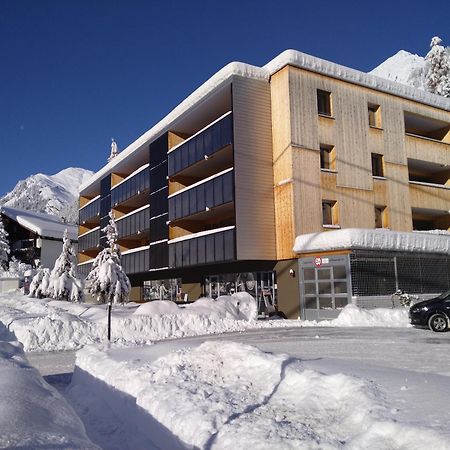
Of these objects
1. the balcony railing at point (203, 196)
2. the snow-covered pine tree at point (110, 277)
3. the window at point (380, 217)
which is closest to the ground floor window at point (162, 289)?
the balcony railing at point (203, 196)

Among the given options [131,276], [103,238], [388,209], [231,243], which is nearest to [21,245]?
[103,238]

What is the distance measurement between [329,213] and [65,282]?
2013 centimetres

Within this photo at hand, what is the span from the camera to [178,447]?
5891 mm

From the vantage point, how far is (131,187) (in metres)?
40.9

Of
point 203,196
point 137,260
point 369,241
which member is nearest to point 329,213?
point 369,241

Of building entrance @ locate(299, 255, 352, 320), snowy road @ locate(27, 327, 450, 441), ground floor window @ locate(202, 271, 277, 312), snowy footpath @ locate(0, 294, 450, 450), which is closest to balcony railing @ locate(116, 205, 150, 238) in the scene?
ground floor window @ locate(202, 271, 277, 312)

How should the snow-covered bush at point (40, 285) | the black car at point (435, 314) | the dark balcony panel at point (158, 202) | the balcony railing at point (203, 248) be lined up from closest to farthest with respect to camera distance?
1. the black car at point (435, 314)
2. the balcony railing at point (203, 248)
3. the dark balcony panel at point (158, 202)
4. the snow-covered bush at point (40, 285)

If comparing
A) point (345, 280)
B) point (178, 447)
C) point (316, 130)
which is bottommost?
point (178, 447)

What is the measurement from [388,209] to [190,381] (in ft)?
78.8

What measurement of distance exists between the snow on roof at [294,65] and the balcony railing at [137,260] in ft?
31.3

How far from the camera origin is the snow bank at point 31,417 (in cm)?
406

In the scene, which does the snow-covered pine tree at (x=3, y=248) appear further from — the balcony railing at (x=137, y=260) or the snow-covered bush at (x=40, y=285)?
the balcony railing at (x=137, y=260)

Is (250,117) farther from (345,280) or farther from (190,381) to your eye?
(190,381)

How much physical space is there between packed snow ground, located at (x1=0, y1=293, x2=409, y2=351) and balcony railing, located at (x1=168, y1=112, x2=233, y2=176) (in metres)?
8.97
